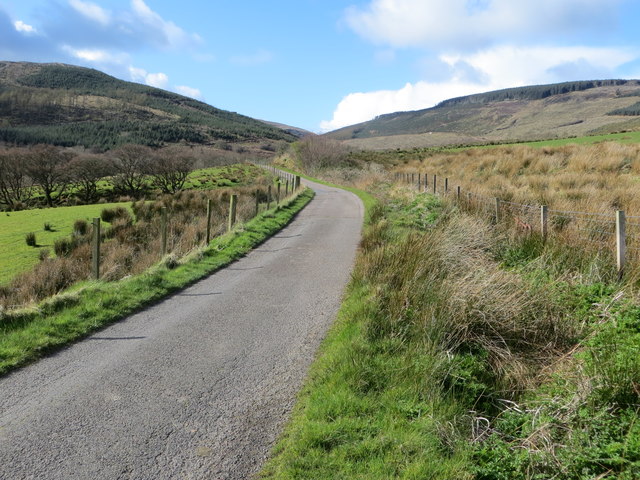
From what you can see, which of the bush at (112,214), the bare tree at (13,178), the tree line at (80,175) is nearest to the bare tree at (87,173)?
the tree line at (80,175)

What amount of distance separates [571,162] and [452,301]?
77.3ft

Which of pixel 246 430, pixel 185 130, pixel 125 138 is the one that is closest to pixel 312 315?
pixel 246 430

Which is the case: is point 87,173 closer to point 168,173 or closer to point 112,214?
point 168,173

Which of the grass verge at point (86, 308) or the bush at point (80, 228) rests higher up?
the bush at point (80, 228)

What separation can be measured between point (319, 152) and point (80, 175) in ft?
99.7

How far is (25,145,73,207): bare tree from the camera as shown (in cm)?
3897

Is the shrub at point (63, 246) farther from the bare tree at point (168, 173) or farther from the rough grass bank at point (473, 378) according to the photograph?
the bare tree at point (168, 173)

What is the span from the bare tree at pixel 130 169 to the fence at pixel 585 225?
1418 inches

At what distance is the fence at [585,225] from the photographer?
7.00 meters

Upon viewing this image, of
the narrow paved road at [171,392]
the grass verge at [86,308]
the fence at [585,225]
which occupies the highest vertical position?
the fence at [585,225]

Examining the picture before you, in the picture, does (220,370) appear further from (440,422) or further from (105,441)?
(440,422)

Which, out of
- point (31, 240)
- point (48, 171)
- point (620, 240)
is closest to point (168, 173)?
point (48, 171)

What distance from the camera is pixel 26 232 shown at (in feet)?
64.0

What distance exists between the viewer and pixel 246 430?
405 cm
